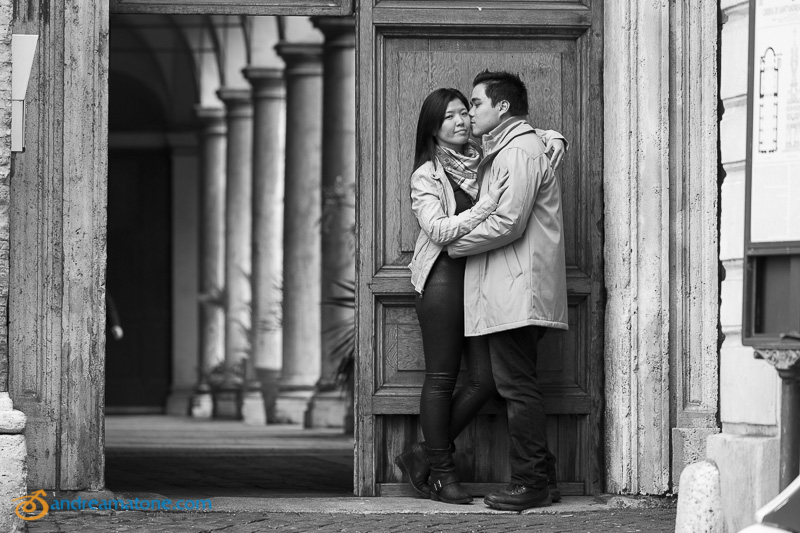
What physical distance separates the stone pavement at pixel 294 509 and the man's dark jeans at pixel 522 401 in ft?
0.63

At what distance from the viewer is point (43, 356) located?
647 centimetres

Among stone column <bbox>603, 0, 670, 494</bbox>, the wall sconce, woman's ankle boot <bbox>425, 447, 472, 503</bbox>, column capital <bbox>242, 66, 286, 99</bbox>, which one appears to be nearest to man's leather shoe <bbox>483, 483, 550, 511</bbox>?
woman's ankle boot <bbox>425, 447, 472, 503</bbox>

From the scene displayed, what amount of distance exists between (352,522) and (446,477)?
662 millimetres

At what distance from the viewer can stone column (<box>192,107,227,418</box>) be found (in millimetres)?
20281

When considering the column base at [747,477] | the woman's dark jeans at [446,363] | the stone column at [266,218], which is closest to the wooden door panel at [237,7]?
the woman's dark jeans at [446,363]

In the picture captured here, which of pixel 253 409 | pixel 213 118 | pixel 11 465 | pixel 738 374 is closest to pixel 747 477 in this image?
pixel 738 374

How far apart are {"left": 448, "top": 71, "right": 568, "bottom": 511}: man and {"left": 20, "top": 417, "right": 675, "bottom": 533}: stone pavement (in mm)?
291

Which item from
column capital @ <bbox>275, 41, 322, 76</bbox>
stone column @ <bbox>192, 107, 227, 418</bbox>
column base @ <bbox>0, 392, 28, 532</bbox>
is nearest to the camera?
column base @ <bbox>0, 392, 28, 532</bbox>

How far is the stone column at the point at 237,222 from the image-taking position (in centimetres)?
1931

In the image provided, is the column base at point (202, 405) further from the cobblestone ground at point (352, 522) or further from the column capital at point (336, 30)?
the cobblestone ground at point (352, 522)

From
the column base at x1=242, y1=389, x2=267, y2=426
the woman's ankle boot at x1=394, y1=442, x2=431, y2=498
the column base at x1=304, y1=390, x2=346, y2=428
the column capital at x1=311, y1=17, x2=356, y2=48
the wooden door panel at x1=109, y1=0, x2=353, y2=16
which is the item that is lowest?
the column base at x1=242, y1=389, x2=267, y2=426

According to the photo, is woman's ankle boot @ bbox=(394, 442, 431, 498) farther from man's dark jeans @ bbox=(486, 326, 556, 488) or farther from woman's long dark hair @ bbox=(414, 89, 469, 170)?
woman's long dark hair @ bbox=(414, 89, 469, 170)

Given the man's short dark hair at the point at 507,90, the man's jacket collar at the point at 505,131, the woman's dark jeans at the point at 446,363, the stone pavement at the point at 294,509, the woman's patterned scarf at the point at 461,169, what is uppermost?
the man's short dark hair at the point at 507,90

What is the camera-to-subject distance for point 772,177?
5078 mm
